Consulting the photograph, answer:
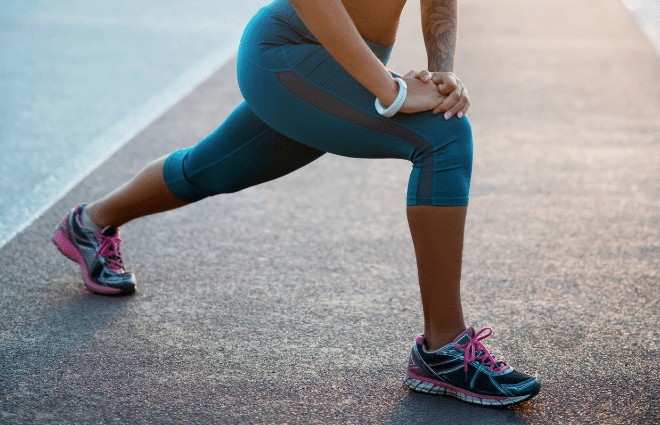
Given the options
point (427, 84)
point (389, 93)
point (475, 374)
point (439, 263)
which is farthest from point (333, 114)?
point (475, 374)

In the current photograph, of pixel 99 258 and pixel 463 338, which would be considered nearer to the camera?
pixel 463 338

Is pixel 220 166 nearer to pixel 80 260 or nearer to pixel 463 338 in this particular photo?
pixel 80 260

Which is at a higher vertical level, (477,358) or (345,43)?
(345,43)

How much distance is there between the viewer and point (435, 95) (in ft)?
6.99

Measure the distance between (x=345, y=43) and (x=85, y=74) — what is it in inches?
234

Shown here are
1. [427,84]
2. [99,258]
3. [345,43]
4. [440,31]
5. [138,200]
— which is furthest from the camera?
[99,258]

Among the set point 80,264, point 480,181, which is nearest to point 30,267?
point 80,264

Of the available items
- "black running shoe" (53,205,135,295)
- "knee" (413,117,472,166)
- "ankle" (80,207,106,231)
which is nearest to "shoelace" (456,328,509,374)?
"knee" (413,117,472,166)

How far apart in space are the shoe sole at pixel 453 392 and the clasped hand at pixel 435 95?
85 centimetres

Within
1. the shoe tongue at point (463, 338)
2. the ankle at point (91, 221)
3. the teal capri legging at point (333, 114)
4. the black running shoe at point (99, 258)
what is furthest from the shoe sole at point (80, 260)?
the shoe tongue at point (463, 338)

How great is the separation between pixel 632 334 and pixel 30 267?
2557 mm

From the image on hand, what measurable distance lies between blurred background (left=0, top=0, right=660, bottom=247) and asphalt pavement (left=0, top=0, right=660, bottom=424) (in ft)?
0.88

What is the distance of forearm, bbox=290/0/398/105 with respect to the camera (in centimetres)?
201

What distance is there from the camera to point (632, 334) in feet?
9.10
